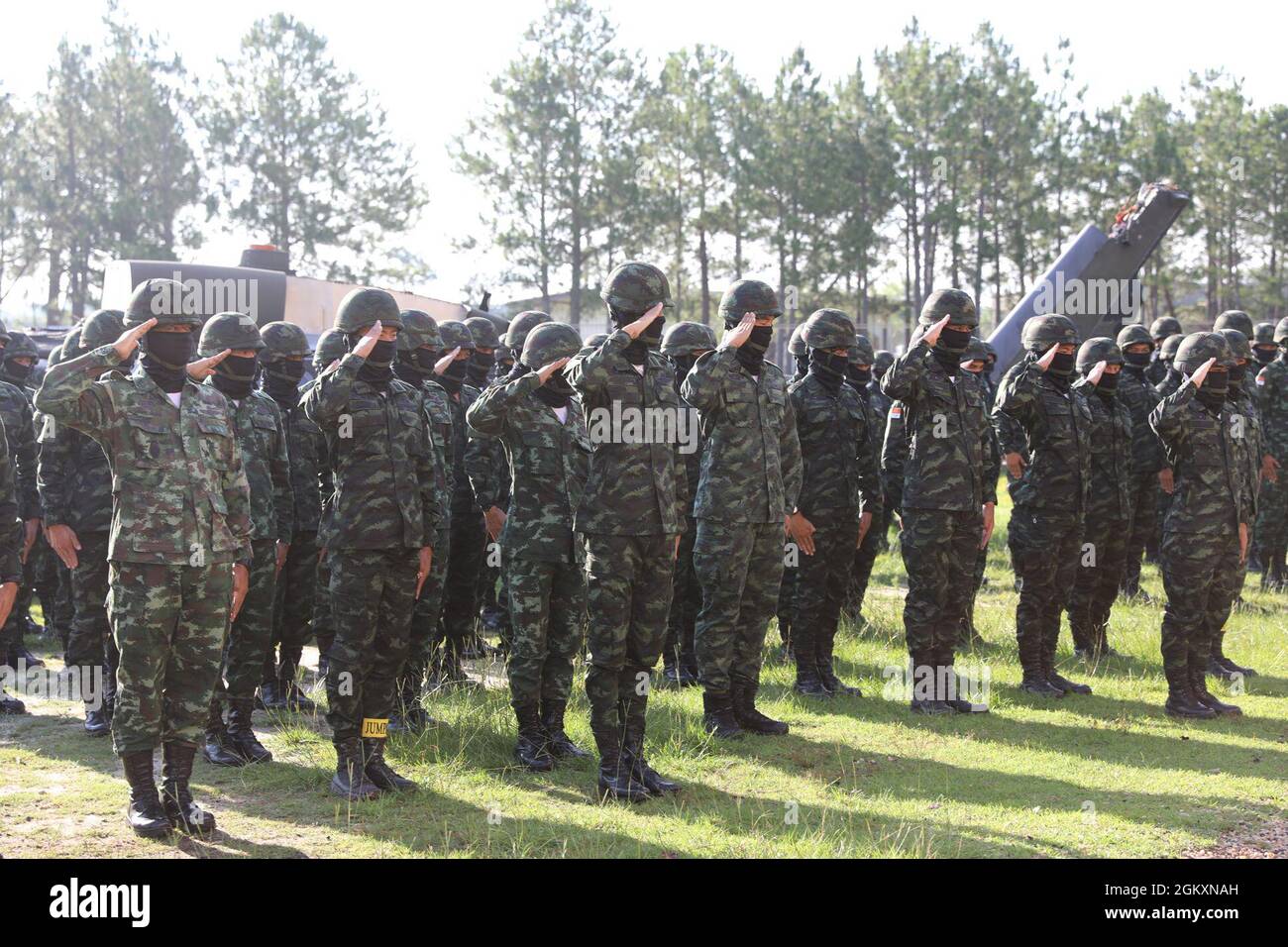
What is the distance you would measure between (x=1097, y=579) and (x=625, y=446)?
182 inches

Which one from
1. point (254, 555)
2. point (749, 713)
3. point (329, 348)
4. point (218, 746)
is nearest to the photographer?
point (254, 555)

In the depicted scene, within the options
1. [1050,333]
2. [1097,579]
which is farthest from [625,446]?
[1097,579]

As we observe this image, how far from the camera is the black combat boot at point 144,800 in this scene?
16.6 ft

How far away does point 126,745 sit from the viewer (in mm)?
5078

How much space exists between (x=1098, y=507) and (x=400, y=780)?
5363 mm

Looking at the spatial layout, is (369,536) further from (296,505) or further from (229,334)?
(296,505)

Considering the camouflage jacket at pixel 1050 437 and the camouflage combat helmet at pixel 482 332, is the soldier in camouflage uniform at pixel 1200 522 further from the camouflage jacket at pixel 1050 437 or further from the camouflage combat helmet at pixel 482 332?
the camouflage combat helmet at pixel 482 332

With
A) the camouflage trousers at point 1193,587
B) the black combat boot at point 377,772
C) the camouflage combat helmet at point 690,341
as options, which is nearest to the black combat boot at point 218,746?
the black combat boot at point 377,772

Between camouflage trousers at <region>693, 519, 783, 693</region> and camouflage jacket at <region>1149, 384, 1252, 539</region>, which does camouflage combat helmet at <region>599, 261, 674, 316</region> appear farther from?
camouflage jacket at <region>1149, 384, 1252, 539</region>

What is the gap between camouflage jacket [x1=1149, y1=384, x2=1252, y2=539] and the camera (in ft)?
23.9

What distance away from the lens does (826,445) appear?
7.84 metres

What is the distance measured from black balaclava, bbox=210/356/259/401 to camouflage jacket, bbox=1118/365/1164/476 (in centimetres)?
716

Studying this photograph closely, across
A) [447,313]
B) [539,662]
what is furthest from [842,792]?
[447,313]

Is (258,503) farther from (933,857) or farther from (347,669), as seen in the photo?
(933,857)
